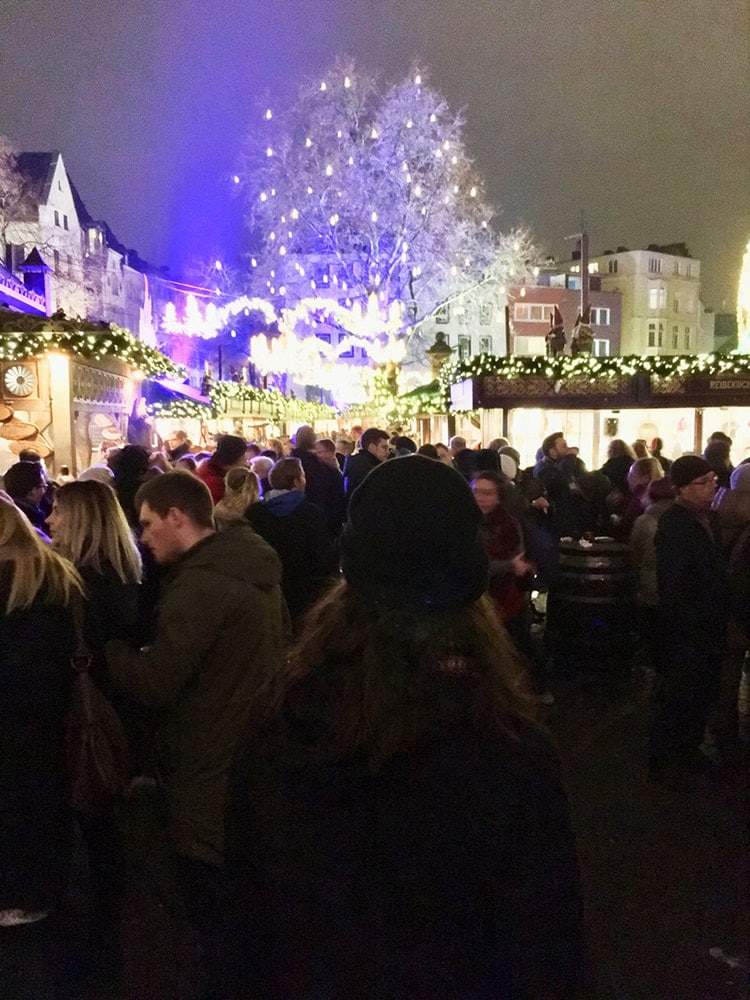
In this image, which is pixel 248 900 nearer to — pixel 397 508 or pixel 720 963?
pixel 397 508

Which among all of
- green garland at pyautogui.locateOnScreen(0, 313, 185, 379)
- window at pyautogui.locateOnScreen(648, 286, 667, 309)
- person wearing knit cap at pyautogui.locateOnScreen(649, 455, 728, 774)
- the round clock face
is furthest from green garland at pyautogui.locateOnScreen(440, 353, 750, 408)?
window at pyautogui.locateOnScreen(648, 286, 667, 309)

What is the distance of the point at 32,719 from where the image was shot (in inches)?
110

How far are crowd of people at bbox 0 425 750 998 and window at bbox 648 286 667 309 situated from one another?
64681 mm

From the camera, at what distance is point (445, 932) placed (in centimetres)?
116

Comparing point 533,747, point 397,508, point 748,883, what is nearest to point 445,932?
point 533,747

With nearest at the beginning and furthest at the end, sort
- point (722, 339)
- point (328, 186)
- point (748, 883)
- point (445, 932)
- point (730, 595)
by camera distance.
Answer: point (445, 932)
point (748, 883)
point (730, 595)
point (328, 186)
point (722, 339)

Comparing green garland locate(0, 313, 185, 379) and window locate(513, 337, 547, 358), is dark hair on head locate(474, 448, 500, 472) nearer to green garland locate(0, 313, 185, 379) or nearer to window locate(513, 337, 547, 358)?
green garland locate(0, 313, 185, 379)

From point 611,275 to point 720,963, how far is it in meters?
68.2

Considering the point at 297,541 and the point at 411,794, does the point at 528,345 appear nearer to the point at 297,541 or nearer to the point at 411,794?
the point at 297,541

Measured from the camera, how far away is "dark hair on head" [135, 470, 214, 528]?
295 cm

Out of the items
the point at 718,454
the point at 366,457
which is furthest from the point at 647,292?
the point at 366,457

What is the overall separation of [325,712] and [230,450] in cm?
558

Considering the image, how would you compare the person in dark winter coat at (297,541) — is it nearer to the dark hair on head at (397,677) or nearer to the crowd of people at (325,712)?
the crowd of people at (325,712)

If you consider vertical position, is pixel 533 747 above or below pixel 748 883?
above
